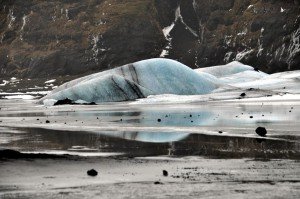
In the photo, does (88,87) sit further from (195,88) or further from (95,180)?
(95,180)

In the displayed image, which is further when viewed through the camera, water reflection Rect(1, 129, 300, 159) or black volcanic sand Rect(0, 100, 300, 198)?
water reflection Rect(1, 129, 300, 159)

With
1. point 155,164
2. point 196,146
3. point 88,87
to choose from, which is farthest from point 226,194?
point 88,87

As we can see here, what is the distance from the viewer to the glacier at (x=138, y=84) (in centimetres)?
7525

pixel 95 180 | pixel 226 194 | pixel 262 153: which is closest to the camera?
pixel 226 194

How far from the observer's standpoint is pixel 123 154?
21312mm

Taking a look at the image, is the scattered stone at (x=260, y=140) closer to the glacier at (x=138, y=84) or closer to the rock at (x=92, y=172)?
the rock at (x=92, y=172)

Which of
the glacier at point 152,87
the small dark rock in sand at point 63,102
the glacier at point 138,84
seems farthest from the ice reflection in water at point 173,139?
the glacier at point 138,84

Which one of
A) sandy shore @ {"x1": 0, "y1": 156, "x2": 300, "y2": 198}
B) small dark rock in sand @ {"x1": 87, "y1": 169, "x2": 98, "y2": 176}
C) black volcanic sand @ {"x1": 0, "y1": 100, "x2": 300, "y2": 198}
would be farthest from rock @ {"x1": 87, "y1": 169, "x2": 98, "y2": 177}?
black volcanic sand @ {"x1": 0, "y1": 100, "x2": 300, "y2": 198}

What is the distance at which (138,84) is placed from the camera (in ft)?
254

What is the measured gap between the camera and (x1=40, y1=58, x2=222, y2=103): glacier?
75.2 meters

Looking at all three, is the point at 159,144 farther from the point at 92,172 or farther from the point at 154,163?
the point at 92,172

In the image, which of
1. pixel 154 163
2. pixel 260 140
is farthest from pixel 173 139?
pixel 154 163

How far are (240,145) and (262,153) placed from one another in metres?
2.70

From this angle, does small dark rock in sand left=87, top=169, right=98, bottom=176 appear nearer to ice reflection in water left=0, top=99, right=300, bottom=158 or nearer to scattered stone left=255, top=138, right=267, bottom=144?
ice reflection in water left=0, top=99, right=300, bottom=158
